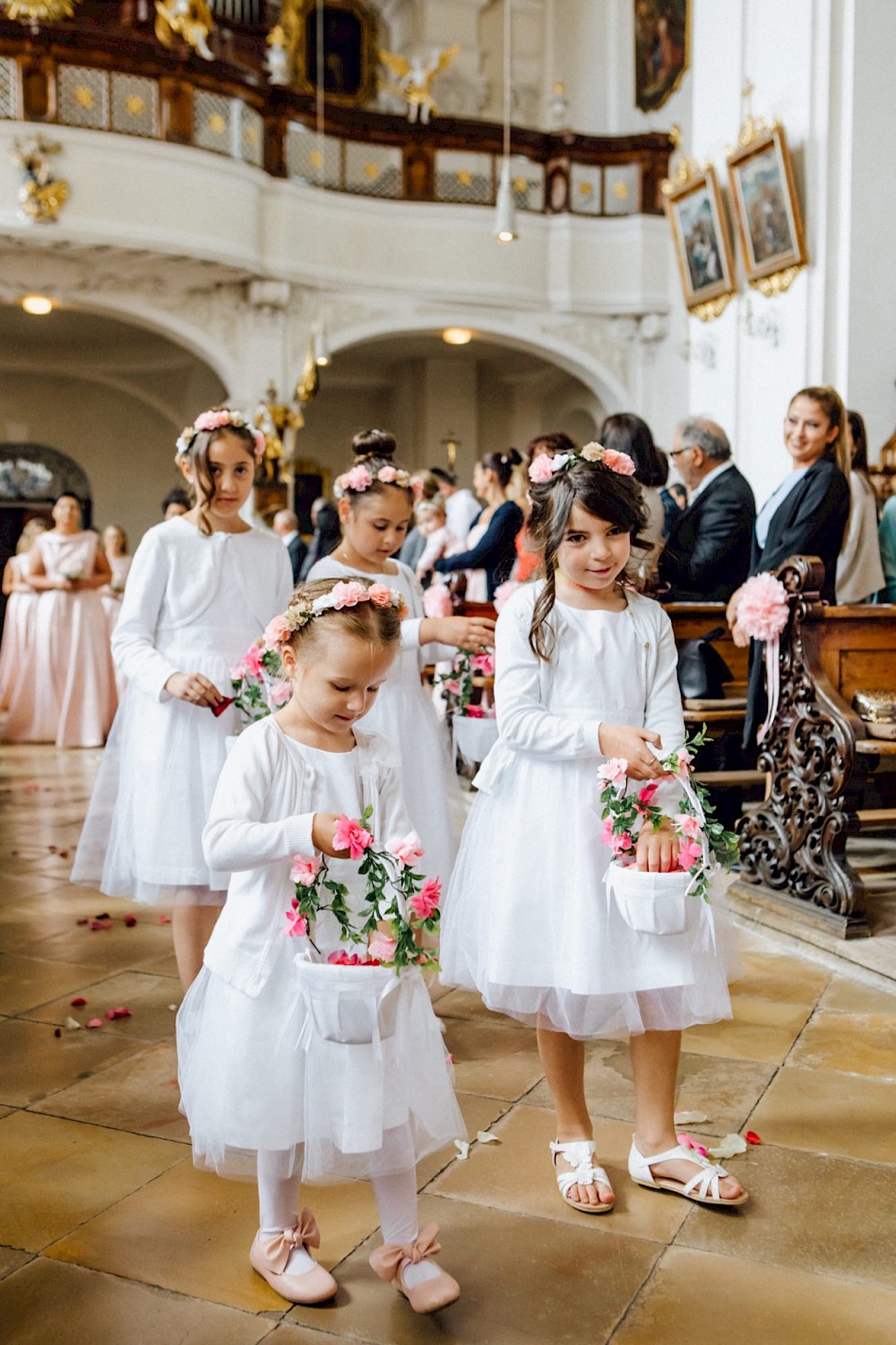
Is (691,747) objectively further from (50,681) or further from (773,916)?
(50,681)

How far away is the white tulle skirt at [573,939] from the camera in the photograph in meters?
2.32

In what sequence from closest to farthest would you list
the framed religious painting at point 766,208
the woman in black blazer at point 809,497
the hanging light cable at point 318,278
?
the woman in black blazer at point 809,497
the framed religious painting at point 766,208
the hanging light cable at point 318,278

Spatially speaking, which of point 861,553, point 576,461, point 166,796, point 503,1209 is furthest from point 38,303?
point 503,1209

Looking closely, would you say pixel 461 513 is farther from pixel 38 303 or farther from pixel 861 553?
pixel 38 303

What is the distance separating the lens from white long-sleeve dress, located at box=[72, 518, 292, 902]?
3.09m

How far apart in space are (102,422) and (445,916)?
53.3 ft

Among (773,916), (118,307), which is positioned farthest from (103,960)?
(118,307)

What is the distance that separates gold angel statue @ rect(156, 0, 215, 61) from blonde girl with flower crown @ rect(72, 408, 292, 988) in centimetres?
1020

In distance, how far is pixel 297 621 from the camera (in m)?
2.12

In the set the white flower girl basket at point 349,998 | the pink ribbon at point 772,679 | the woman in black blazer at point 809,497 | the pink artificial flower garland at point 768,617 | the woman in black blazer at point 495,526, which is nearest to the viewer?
the white flower girl basket at point 349,998

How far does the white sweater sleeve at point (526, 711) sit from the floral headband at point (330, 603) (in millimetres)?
340

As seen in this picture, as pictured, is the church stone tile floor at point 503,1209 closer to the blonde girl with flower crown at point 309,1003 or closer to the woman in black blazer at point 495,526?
the blonde girl with flower crown at point 309,1003

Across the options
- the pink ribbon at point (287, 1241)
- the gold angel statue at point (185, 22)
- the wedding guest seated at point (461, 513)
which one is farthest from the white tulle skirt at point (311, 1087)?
the gold angel statue at point (185, 22)

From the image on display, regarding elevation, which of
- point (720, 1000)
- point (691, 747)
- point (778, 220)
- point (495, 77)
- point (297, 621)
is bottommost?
point (720, 1000)
